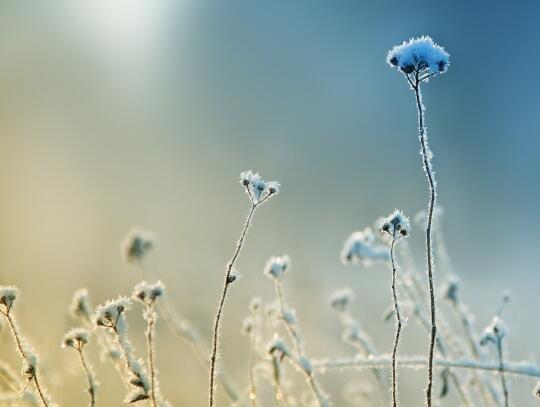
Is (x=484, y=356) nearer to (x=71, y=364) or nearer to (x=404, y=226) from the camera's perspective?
(x=404, y=226)

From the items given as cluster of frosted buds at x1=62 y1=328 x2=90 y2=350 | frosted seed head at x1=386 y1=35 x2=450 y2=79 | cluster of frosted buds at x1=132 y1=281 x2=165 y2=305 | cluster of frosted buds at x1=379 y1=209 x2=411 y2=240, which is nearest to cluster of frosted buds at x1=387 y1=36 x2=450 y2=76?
frosted seed head at x1=386 y1=35 x2=450 y2=79

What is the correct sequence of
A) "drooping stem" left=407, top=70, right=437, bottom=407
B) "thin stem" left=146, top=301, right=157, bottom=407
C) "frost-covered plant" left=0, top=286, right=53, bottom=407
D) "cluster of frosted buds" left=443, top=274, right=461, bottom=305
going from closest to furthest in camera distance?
"drooping stem" left=407, top=70, right=437, bottom=407 → "thin stem" left=146, top=301, right=157, bottom=407 → "frost-covered plant" left=0, top=286, right=53, bottom=407 → "cluster of frosted buds" left=443, top=274, right=461, bottom=305

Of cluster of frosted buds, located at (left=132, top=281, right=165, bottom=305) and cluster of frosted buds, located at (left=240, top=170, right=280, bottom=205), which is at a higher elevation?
cluster of frosted buds, located at (left=240, top=170, right=280, bottom=205)

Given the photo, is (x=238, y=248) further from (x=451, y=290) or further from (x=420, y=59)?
(x=451, y=290)

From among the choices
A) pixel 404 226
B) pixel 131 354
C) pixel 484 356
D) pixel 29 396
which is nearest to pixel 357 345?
pixel 484 356

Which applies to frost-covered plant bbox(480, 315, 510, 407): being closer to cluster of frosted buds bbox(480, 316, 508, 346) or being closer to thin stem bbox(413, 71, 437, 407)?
cluster of frosted buds bbox(480, 316, 508, 346)

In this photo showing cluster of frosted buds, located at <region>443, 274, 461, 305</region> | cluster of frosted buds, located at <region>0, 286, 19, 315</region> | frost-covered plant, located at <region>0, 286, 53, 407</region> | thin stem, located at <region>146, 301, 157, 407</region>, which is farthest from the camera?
cluster of frosted buds, located at <region>443, 274, 461, 305</region>

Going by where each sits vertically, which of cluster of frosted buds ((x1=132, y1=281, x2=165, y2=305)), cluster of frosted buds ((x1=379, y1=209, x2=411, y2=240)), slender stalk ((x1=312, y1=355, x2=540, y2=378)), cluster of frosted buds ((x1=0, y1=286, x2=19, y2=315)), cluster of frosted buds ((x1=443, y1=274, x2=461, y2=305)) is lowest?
slender stalk ((x1=312, y1=355, x2=540, y2=378))
